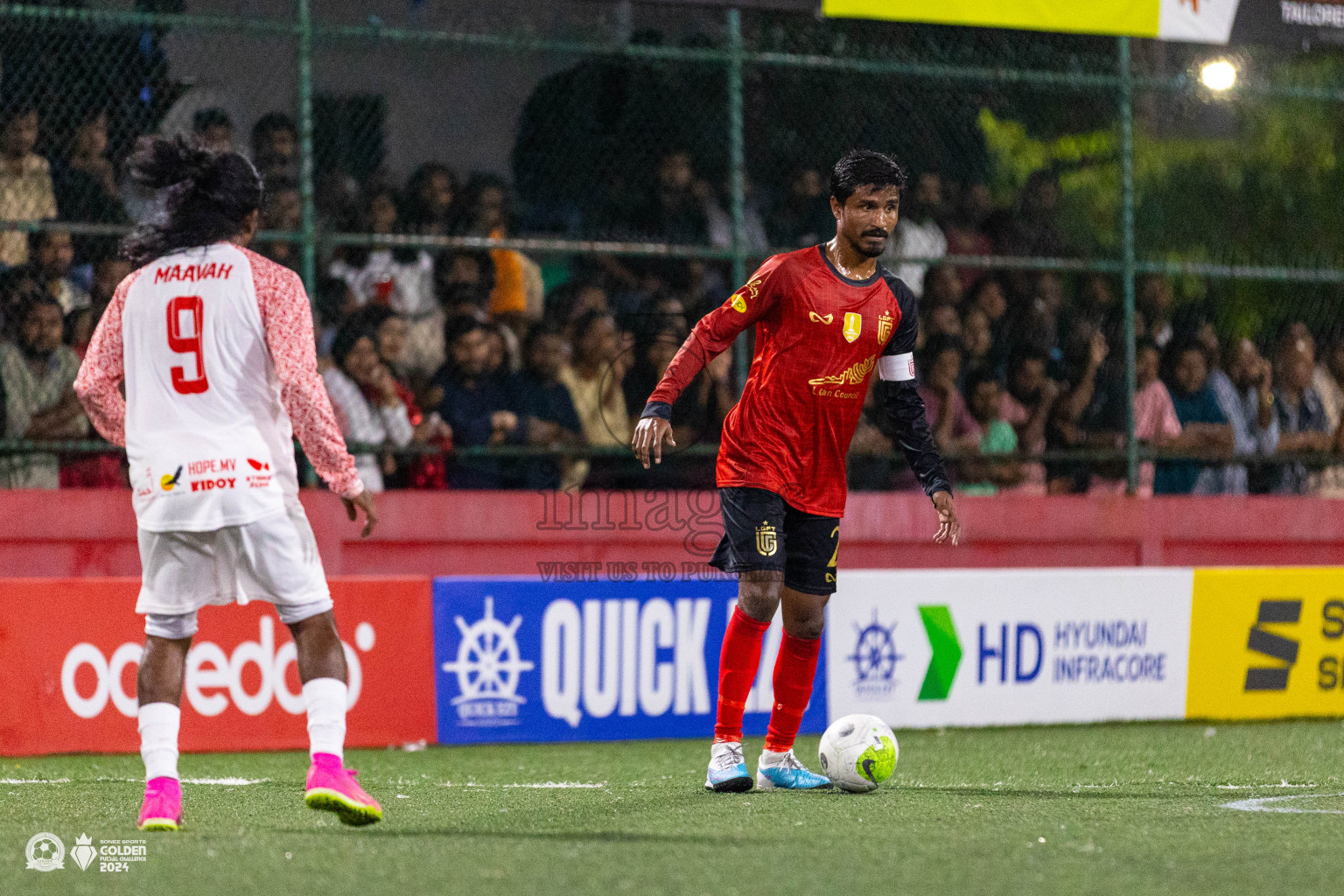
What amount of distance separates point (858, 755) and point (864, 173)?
6.48 ft

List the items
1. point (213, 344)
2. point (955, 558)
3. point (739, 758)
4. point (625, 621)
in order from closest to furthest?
point (213, 344), point (739, 758), point (625, 621), point (955, 558)

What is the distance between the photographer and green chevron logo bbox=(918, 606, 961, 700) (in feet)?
28.3

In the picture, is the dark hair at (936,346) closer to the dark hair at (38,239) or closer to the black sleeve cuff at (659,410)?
the black sleeve cuff at (659,410)

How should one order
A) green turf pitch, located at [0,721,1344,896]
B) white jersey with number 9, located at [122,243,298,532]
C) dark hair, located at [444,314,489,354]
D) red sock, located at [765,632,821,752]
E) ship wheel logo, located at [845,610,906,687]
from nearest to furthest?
green turf pitch, located at [0,721,1344,896]
white jersey with number 9, located at [122,243,298,532]
red sock, located at [765,632,821,752]
ship wheel logo, located at [845,610,906,687]
dark hair, located at [444,314,489,354]

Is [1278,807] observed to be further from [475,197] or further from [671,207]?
[475,197]

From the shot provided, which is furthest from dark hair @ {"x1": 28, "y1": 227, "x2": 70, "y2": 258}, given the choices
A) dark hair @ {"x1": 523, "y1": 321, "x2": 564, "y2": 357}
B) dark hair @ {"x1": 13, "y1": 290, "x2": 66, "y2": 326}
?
dark hair @ {"x1": 523, "y1": 321, "x2": 564, "y2": 357}

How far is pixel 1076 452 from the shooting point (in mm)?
10008

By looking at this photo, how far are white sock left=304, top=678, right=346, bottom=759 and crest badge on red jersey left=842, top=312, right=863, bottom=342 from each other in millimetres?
2160

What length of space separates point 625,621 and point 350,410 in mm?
1910

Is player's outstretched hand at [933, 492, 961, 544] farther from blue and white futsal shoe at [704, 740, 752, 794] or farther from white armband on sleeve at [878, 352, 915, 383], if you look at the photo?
blue and white futsal shoe at [704, 740, 752, 794]

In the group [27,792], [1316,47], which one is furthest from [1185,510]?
[27,792]

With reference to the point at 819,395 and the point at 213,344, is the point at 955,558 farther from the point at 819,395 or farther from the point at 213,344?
the point at 213,344

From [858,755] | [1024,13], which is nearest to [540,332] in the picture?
[1024,13]

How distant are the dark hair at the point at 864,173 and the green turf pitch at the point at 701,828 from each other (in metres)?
2.05
